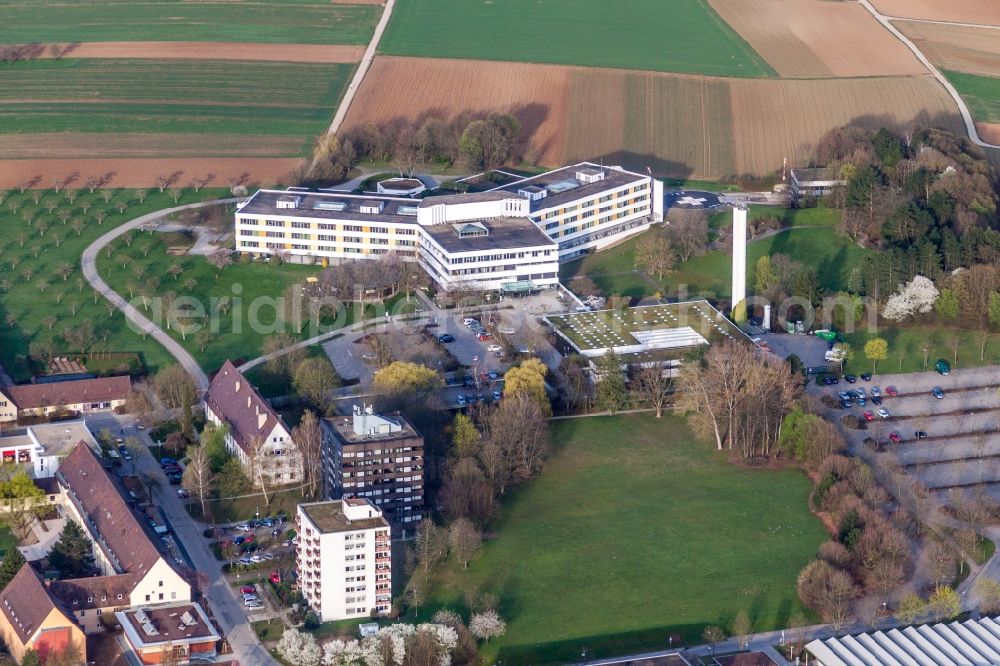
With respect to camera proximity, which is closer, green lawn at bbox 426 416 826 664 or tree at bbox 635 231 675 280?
green lawn at bbox 426 416 826 664

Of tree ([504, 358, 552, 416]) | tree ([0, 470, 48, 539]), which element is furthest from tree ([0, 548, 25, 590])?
tree ([504, 358, 552, 416])

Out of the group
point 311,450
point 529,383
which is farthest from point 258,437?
point 529,383

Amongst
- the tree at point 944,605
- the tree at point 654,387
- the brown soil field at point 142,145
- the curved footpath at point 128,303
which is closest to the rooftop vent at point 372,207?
the curved footpath at point 128,303

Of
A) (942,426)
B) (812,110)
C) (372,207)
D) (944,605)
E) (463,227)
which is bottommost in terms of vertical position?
Answer: (944,605)

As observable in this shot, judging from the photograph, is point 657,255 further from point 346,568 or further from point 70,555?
point 70,555

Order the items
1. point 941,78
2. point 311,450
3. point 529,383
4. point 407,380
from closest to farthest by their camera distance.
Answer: point 311,450, point 407,380, point 529,383, point 941,78

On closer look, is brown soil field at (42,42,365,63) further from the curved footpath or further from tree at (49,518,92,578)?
tree at (49,518,92,578)
